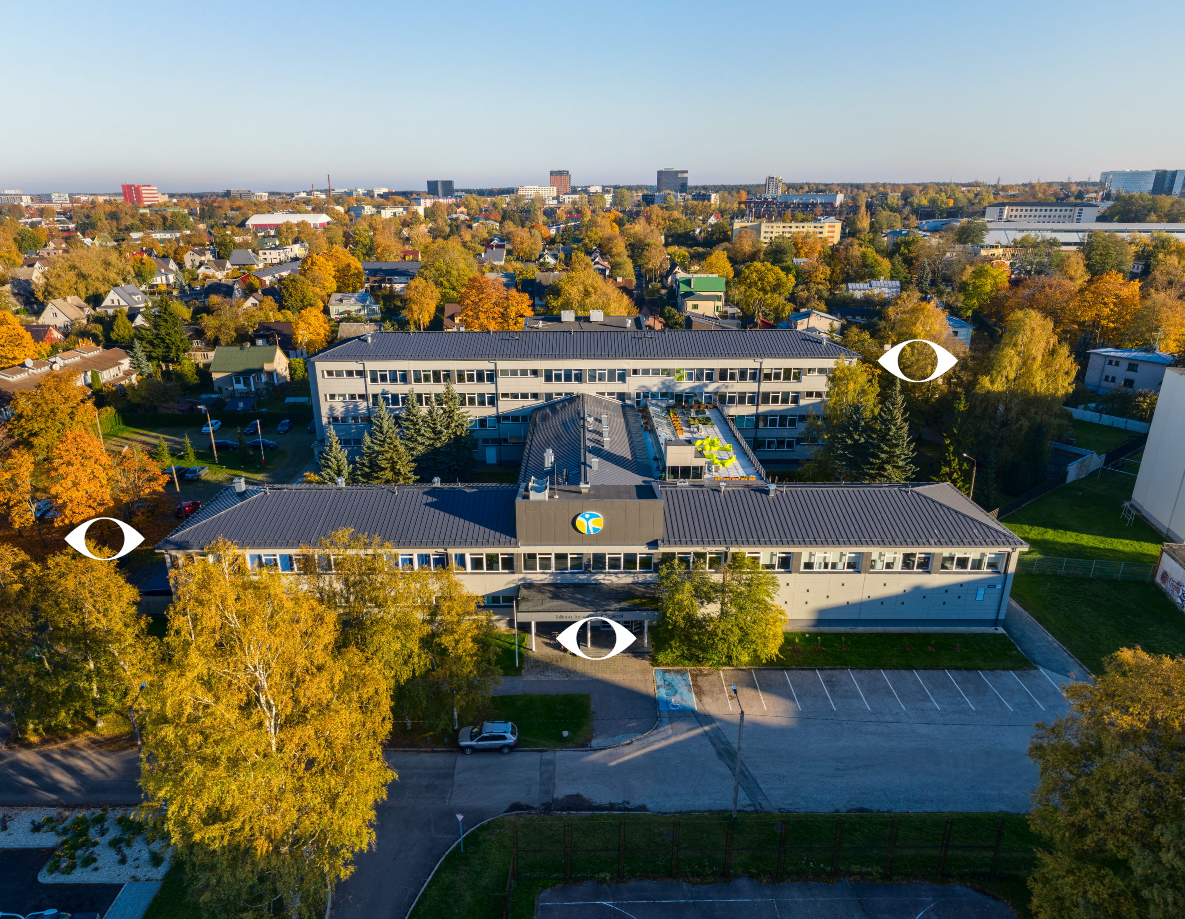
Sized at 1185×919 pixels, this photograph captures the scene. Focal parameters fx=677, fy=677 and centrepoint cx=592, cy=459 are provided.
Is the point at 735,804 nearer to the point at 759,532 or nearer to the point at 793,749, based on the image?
the point at 793,749

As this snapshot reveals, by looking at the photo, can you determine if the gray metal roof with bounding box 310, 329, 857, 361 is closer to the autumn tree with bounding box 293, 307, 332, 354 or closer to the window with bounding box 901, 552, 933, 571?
A: the window with bounding box 901, 552, 933, 571

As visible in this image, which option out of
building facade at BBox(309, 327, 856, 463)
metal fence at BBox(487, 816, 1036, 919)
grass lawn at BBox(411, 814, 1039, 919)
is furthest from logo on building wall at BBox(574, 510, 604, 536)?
building facade at BBox(309, 327, 856, 463)

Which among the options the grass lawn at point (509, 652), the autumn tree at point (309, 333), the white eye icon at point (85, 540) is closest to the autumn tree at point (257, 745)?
the grass lawn at point (509, 652)

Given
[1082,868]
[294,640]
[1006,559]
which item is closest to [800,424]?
[1006,559]

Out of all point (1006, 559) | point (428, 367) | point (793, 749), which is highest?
point (428, 367)

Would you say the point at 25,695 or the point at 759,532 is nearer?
the point at 25,695
